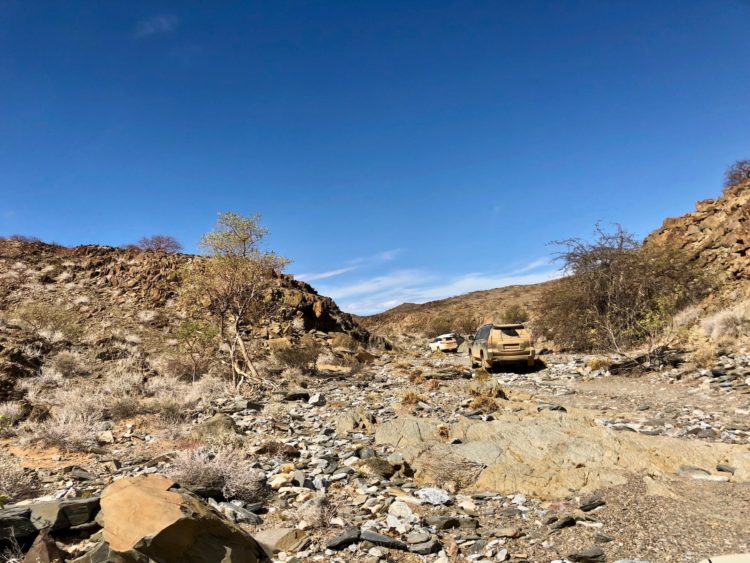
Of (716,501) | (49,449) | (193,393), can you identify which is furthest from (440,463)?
(193,393)

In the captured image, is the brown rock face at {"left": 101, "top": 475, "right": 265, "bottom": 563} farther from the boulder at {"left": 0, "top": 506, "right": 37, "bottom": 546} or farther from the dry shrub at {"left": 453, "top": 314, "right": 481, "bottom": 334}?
the dry shrub at {"left": 453, "top": 314, "right": 481, "bottom": 334}

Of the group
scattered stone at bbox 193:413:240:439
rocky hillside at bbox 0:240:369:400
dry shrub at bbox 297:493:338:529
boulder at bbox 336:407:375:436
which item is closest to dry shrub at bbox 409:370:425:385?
boulder at bbox 336:407:375:436

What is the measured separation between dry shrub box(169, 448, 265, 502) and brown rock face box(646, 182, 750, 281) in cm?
2338

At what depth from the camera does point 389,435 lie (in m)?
8.55

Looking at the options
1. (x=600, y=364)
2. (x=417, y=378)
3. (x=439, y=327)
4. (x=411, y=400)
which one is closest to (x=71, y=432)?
(x=411, y=400)

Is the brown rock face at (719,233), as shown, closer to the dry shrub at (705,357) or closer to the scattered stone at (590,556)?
the dry shrub at (705,357)

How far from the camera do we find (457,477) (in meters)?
6.53

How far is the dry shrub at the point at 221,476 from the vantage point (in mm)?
6195

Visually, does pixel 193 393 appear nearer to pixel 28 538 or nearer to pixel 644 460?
pixel 28 538

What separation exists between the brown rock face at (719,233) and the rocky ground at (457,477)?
42.0 ft

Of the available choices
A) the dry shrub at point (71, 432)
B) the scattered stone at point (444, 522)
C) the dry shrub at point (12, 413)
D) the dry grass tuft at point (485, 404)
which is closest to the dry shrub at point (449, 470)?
the scattered stone at point (444, 522)

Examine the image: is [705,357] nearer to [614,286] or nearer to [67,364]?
[614,286]

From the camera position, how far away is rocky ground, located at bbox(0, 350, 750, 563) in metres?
4.67

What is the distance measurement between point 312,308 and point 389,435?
959 inches
